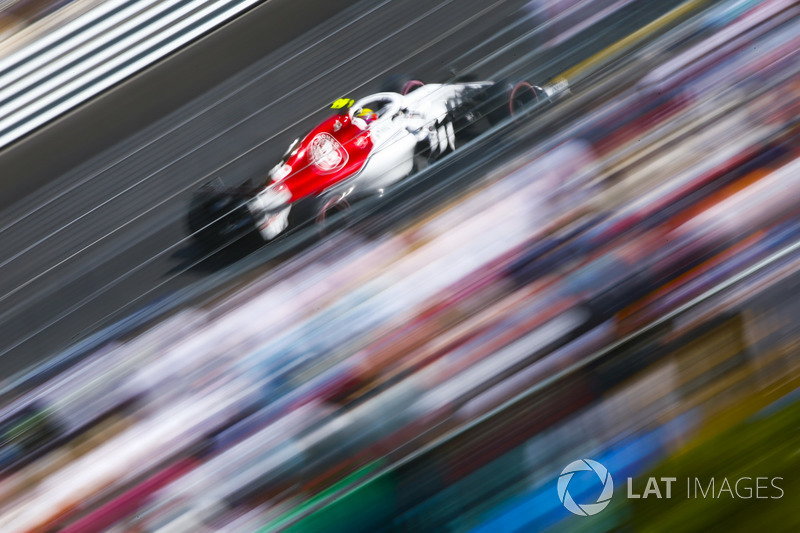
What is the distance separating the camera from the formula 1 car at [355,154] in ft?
8.82

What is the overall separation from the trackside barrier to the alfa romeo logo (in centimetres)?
285

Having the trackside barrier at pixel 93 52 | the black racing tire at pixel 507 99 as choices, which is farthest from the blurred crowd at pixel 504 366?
the trackside barrier at pixel 93 52

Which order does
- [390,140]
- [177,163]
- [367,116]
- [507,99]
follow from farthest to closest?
[177,163] → [367,116] → [390,140] → [507,99]

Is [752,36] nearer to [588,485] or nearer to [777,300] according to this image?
[777,300]

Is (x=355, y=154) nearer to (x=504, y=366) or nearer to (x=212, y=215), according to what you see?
(x=212, y=215)

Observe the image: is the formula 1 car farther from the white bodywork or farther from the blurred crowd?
the blurred crowd

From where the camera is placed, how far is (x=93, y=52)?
3.62m

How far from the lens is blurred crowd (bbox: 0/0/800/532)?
197cm

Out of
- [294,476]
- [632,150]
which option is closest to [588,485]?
[294,476]

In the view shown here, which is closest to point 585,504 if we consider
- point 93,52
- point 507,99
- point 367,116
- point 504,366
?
point 504,366

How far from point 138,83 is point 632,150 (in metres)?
Answer: 2.60

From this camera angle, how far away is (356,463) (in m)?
2.01

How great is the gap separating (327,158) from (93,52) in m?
1.47

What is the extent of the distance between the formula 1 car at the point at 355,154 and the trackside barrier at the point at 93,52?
102 cm
